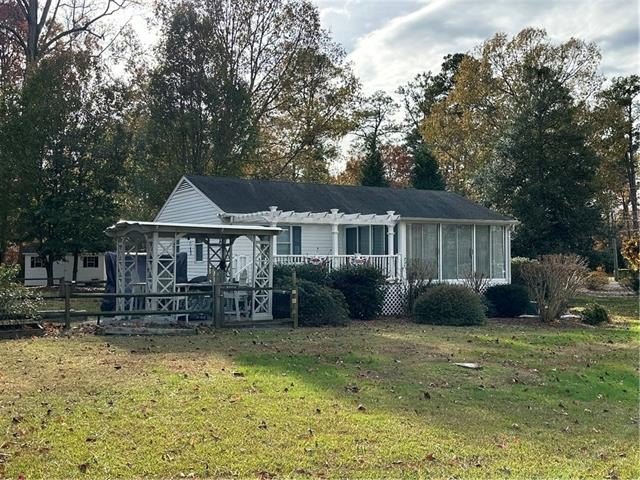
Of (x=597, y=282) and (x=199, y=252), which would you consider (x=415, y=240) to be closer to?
(x=199, y=252)

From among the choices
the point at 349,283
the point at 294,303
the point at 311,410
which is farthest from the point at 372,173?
the point at 311,410

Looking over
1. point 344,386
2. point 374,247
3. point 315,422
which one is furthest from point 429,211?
point 315,422

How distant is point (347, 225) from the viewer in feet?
76.4

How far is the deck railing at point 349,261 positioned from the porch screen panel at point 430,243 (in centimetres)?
173

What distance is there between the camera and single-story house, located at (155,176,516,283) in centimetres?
2097

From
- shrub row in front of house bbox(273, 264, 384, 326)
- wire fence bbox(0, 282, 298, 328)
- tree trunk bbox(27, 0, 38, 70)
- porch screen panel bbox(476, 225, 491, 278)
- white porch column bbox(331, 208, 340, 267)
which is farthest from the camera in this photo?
tree trunk bbox(27, 0, 38, 70)

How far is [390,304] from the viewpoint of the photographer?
793 inches

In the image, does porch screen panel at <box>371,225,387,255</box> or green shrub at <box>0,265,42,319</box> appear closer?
green shrub at <box>0,265,42,319</box>

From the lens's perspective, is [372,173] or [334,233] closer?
[334,233]

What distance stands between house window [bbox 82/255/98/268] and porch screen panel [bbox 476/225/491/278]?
1011 inches

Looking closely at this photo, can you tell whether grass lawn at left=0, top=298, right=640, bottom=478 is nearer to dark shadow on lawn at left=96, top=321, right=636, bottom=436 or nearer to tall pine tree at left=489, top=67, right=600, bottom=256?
dark shadow on lawn at left=96, top=321, right=636, bottom=436

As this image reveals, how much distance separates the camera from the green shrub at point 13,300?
13344 mm

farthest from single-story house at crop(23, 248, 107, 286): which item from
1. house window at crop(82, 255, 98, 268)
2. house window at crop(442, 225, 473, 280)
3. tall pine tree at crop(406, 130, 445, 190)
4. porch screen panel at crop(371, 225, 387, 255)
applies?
house window at crop(442, 225, 473, 280)

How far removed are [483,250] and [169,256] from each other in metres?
12.2
